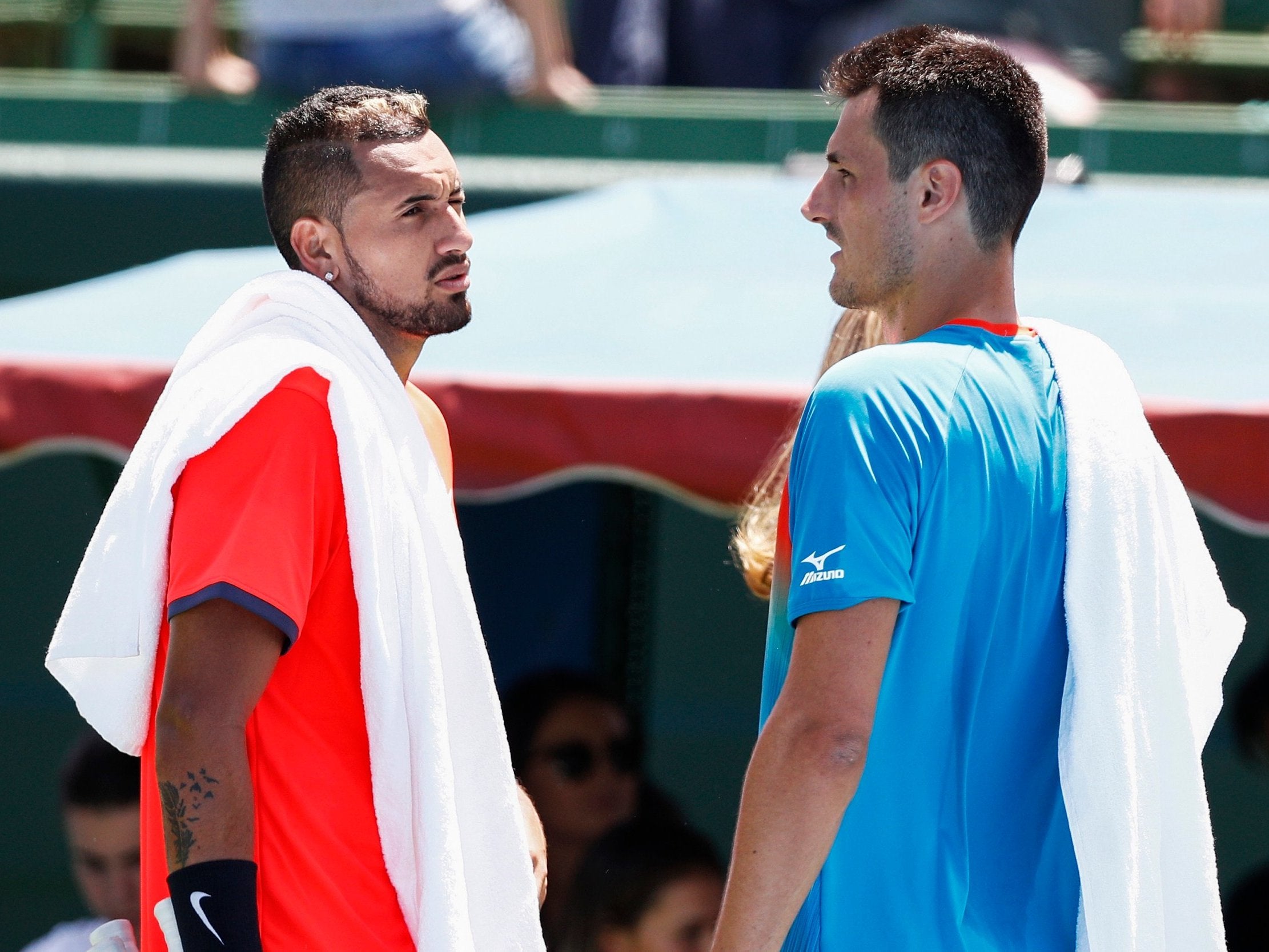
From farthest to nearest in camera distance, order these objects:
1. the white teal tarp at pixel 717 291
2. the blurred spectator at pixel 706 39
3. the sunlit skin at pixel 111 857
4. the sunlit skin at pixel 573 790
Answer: the blurred spectator at pixel 706 39 < the sunlit skin at pixel 573 790 < the sunlit skin at pixel 111 857 < the white teal tarp at pixel 717 291

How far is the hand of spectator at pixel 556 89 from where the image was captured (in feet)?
18.5

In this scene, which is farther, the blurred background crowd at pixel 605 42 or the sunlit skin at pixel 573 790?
the blurred background crowd at pixel 605 42

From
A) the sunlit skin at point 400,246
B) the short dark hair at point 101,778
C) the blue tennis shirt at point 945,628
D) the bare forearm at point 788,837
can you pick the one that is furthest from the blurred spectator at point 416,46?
the bare forearm at point 788,837

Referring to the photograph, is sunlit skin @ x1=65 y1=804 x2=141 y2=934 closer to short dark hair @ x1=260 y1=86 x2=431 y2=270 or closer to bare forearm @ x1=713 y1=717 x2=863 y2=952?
short dark hair @ x1=260 y1=86 x2=431 y2=270

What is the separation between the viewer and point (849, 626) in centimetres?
187

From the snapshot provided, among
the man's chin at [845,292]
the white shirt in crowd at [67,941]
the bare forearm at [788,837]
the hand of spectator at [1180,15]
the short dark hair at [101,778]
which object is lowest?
the white shirt in crowd at [67,941]

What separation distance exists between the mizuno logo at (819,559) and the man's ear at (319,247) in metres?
0.76

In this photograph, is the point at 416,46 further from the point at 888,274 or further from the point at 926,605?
the point at 926,605

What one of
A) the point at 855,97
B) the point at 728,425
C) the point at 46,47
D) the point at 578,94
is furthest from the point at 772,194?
the point at 46,47

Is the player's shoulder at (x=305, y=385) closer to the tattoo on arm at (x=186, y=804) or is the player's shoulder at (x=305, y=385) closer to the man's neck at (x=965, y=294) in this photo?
the tattoo on arm at (x=186, y=804)

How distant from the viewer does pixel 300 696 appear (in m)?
1.96

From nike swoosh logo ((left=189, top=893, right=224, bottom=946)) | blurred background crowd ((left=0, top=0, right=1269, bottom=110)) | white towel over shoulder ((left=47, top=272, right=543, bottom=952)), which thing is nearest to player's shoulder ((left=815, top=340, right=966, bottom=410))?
white towel over shoulder ((left=47, top=272, right=543, bottom=952))

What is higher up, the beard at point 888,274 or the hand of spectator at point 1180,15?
the hand of spectator at point 1180,15

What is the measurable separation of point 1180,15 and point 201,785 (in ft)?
17.0
